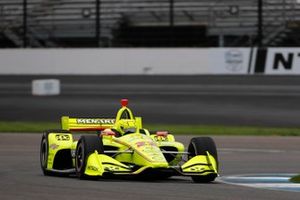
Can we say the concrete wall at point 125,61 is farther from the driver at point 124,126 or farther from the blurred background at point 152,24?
the driver at point 124,126

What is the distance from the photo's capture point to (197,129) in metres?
23.9

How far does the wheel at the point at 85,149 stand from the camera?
1162cm

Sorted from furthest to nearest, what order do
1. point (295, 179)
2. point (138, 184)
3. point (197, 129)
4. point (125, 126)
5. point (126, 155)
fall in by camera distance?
point (197, 129) → point (125, 126) → point (295, 179) → point (126, 155) → point (138, 184)

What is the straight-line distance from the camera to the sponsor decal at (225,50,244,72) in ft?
88.0

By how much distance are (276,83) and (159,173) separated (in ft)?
51.2

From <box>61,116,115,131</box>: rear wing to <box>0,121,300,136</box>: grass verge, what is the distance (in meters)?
9.49

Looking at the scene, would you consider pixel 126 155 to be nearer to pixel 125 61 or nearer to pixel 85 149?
pixel 85 149

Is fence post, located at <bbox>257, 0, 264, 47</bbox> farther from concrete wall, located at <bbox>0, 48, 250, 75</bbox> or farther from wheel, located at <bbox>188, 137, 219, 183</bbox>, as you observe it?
wheel, located at <bbox>188, 137, 219, 183</bbox>

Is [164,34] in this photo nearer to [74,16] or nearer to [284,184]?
[74,16]

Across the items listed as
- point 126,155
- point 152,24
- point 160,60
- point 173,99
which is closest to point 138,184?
point 126,155

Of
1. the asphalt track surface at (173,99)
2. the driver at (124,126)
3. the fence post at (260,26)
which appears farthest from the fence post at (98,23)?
the driver at (124,126)

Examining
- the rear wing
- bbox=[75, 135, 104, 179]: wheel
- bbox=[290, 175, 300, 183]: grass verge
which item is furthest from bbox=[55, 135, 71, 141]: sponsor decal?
Result: bbox=[290, 175, 300, 183]: grass verge

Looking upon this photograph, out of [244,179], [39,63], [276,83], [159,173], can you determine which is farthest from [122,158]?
[39,63]

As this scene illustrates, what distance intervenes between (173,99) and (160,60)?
1.77m
